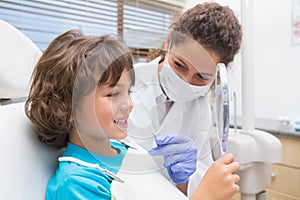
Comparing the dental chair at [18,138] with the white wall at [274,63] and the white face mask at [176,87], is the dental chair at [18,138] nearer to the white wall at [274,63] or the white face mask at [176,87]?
the white face mask at [176,87]

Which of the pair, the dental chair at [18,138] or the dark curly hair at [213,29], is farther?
the dark curly hair at [213,29]

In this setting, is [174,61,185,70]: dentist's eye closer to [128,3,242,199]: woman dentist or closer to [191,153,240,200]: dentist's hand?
[128,3,242,199]: woman dentist

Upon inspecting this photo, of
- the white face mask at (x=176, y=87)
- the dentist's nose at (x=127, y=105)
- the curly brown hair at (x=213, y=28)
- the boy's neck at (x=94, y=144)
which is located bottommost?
the boy's neck at (x=94, y=144)

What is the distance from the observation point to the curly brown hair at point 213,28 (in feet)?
2.91

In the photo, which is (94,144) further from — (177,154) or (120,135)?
(177,154)

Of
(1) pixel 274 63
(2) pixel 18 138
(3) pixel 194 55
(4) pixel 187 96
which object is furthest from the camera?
(1) pixel 274 63

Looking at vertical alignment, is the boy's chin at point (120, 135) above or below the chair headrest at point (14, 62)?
below

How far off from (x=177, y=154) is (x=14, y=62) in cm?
54

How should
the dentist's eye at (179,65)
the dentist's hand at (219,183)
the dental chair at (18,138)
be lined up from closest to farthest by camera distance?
the dental chair at (18,138)
the dentist's hand at (219,183)
the dentist's eye at (179,65)

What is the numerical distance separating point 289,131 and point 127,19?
1132 mm

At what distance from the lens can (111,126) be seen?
2.05ft

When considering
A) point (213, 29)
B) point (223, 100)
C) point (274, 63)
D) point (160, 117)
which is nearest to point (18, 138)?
point (160, 117)

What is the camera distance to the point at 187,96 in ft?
2.92

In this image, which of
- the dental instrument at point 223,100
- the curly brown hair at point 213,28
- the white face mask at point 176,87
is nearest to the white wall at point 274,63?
the curly brown hair at point 213,28
